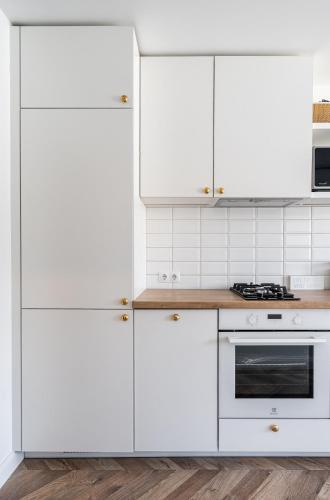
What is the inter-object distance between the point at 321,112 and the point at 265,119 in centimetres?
41

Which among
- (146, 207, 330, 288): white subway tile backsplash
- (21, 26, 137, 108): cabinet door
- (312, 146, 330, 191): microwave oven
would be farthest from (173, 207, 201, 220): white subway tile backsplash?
(21, 26, 137, 108): cabinet door

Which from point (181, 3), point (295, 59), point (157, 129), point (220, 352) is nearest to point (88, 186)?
point (157, 129)

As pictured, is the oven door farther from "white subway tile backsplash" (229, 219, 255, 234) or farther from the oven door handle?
"white subway tile backsplash" (229, 219, 255, 234)

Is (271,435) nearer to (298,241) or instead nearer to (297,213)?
(298,241)

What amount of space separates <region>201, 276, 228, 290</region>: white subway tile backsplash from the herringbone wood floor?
1.06 metres

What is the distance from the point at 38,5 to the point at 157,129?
86 centimetres

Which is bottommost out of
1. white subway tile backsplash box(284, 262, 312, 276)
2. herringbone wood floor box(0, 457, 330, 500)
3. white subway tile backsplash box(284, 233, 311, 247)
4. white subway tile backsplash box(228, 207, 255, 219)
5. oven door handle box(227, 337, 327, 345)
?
herringbone wood floor box(0, 457, 330, 500)

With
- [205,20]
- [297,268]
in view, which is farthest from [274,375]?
[205,20]

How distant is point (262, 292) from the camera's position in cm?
214

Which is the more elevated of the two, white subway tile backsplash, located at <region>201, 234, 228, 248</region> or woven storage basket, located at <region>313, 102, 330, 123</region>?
woven storage basket, located at <region>313, 102, 330, 123</region>

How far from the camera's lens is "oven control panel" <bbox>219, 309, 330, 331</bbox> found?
196cm

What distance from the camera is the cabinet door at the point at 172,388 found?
1954mm

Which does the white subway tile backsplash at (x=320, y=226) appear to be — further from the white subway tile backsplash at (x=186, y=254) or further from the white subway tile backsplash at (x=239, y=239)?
the white subway tile backsplash at (x=186, y=254)

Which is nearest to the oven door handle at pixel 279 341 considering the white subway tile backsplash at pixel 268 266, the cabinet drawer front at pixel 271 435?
the cabinet drawer front at pixel 271 435
